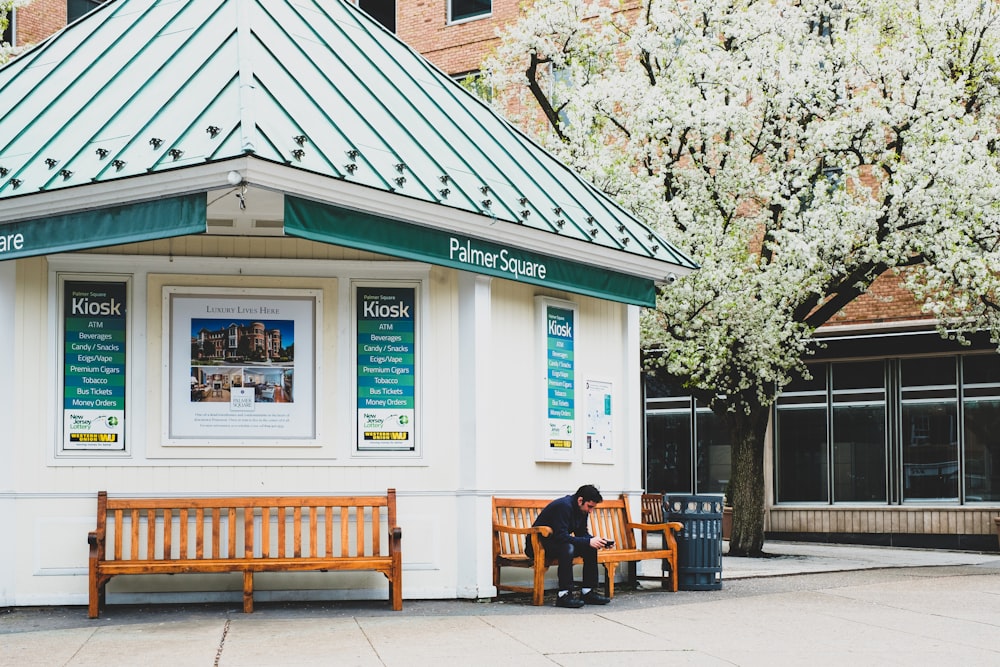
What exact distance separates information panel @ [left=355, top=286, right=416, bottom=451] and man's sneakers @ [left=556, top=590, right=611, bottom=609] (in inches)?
70.3

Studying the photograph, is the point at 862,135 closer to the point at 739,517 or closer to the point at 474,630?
the point at 739,517

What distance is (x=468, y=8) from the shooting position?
28.6 m

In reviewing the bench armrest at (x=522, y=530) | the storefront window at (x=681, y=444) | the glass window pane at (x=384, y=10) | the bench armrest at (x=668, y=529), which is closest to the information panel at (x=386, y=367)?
the bench armrest at (x=522, y=530)

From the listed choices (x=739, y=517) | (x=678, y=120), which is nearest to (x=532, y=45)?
(x=678, y=120)

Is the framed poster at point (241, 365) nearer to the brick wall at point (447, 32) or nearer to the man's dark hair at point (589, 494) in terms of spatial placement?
the man's dark hair at point (589, 494)

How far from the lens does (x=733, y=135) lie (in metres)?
18.3

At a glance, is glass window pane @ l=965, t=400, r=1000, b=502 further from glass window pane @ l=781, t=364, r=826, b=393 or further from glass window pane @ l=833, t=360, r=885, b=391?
glass window pane @ l=781, t=364, r=826, b=393

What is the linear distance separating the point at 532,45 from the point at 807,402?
841cm

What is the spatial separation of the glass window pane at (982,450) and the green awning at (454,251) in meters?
11.2

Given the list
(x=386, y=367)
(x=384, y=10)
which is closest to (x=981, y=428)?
(x=386, y=367)

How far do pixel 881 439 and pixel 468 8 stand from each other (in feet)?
41.0

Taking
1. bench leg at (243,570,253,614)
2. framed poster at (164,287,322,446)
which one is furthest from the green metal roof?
bench leg at (243,570,253,614)

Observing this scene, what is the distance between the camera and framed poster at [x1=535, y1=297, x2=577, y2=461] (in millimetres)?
12266

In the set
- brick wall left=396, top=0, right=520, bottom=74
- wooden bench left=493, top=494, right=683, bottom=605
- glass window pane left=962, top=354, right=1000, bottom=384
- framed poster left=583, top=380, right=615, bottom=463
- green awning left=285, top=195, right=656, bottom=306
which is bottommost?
wooden bench left=493, top=494, right=683, bottom=605
